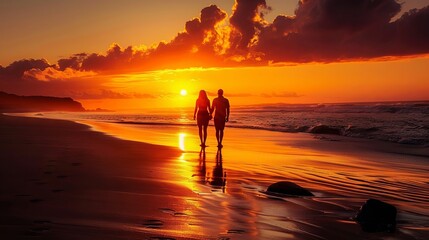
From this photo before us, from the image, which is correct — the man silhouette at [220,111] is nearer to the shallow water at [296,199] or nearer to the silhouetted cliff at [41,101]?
the shallow water at [296,199]

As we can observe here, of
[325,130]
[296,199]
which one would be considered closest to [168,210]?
[296,199]

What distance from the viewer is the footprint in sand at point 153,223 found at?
4434 millimetres

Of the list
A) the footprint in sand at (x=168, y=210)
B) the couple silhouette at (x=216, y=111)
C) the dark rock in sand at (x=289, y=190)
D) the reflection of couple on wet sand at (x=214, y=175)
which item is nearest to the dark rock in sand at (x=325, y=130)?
the couple silhouette at (x=216, y=111)

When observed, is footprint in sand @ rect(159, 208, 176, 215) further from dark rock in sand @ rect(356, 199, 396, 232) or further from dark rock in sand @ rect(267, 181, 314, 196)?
dark rock in sand @ rect(356, 199, 396, 232)

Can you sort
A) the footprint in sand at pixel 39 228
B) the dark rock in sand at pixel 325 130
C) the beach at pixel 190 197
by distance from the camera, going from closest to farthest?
1. the footprint in sand at pixel 39 228
2. the beach at pixel 190 197
3. the dark rock in sand at pixel 325 130

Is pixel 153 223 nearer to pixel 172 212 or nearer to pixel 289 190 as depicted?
pixel 172 212

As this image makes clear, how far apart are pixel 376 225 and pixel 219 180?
366 cm

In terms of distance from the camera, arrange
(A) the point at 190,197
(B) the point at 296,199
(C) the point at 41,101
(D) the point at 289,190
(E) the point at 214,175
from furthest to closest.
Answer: (C) the point at 41,101 → (E) the point at 214,175 → (D) the point at 289,190 → (B) the point at 296,199 → (A) the point at 190,197

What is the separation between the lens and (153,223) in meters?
4.55

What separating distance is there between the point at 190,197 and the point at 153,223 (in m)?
1.70

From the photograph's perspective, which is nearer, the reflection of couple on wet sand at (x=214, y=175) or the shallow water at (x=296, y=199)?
the shallow water at (x=296, y=199)

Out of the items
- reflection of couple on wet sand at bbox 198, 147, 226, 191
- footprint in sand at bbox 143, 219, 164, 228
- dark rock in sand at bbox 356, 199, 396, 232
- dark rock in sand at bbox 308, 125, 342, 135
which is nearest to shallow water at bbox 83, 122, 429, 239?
reflection of couple on wet sand at bbox 198, 147, 226, 191

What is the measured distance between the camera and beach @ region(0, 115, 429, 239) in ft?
14.4

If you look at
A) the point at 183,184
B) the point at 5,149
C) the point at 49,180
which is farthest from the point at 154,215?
the point at 5,149
